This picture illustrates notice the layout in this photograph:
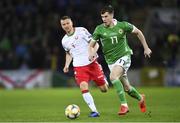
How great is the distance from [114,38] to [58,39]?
665 inches

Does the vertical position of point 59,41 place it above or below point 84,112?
above

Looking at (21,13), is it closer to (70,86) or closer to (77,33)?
(70,86)

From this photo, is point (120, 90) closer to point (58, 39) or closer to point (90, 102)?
point (90, 102)

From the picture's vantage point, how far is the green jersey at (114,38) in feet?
49.8

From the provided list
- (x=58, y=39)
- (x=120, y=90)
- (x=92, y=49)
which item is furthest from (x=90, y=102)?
(x=58, y=39)

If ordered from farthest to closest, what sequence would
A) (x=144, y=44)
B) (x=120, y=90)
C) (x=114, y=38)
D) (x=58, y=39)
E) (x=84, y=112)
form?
(x=58, y=39)
(x=84, y=112)
(x=114, y=38)
(x=144, y=44)
(x=120, y=90)

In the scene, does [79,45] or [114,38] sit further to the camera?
[79,45]

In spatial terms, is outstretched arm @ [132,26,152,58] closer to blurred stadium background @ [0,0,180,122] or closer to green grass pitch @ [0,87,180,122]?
green grass pitch @ [0,87,180,122]

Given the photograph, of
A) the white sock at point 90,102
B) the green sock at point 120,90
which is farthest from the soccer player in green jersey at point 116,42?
the white sock at point 90,102

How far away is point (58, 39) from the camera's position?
31984 mm

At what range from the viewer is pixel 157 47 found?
31.4 meters

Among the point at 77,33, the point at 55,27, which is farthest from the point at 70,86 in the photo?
the point at 77,33

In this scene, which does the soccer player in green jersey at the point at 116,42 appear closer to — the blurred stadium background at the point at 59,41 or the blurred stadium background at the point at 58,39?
the blurred stadium background at the point at 59,41

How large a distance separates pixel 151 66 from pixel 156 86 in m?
1.01
